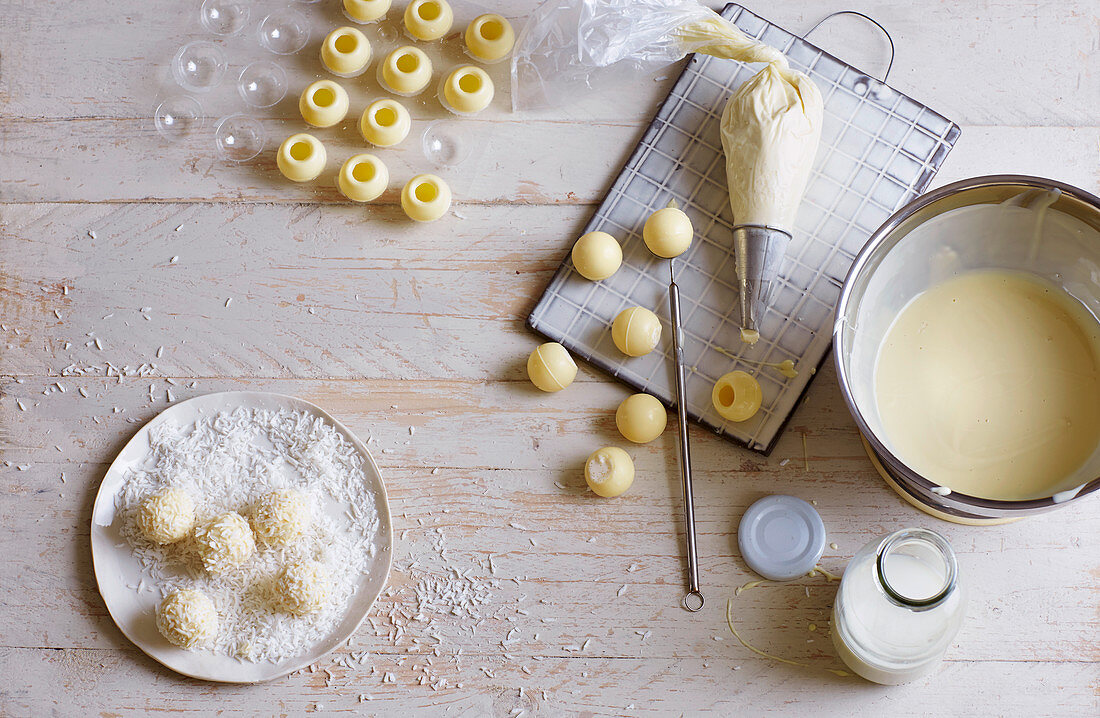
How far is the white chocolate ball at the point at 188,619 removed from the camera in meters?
0.95

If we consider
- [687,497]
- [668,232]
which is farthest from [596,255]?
[687,497]

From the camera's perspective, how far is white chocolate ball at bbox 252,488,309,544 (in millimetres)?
955

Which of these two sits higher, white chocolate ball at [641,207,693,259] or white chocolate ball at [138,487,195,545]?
white chocolate ball at [641,207,693,259]

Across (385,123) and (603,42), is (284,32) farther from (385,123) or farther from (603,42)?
(603,42)

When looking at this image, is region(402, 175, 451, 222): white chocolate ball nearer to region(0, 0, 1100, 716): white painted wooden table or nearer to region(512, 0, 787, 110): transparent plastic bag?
region(0, 0, 1100, 716): white painted wooden table

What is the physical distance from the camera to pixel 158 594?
3.32 feet

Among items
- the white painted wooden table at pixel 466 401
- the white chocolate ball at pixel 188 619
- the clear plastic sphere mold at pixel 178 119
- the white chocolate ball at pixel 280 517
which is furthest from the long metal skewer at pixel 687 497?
the clear plastic sphere mold at pixel 178 119

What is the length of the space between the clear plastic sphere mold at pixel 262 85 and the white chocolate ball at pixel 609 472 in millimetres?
605

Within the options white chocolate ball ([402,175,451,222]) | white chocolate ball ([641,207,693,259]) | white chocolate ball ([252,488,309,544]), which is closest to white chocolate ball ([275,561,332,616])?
white chocolate ball ([252,488,309,544])

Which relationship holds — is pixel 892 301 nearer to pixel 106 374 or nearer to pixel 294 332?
pixel 294 332

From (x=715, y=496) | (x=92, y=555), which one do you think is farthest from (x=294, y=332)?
(x=715, y=496)

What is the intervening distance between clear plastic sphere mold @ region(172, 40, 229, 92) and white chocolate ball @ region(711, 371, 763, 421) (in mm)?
740

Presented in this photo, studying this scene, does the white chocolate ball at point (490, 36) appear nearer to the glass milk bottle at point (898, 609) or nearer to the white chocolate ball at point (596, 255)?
the white chocolate ball at point (596, 255)

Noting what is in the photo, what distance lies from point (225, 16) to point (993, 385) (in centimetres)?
102
